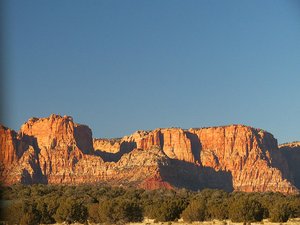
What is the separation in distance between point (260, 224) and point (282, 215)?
5.68 metres

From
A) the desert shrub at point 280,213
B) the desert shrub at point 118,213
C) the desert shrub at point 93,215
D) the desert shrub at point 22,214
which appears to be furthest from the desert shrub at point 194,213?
the desert shrub at point 22,214

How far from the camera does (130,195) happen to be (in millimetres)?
83500

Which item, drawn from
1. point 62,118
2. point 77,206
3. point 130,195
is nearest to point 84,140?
point 62,118

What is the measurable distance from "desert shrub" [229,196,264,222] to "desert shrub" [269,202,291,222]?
44.9 inches

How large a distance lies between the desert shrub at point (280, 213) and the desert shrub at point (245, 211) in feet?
3.74

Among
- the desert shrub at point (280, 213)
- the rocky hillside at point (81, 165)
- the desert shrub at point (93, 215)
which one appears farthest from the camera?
the rocky hillside at point (81, 165)

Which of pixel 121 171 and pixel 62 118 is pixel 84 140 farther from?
pixel 121 171

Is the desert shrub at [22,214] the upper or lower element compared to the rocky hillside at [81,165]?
lower

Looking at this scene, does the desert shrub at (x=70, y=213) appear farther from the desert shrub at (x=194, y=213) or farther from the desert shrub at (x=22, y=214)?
the desert shrub at (x=194, y=213)

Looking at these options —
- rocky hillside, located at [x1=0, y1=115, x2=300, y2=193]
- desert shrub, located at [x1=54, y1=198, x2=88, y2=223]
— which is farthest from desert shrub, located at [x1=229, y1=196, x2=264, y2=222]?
rocky hillside, located at [x1=0, y1=115, x2=300, y2=193]

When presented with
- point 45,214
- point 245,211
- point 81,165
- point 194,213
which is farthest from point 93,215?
point 81,165

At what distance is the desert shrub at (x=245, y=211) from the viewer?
56.4 meters

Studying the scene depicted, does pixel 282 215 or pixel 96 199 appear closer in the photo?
pixel 282 215

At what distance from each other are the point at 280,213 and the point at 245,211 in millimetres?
2800
